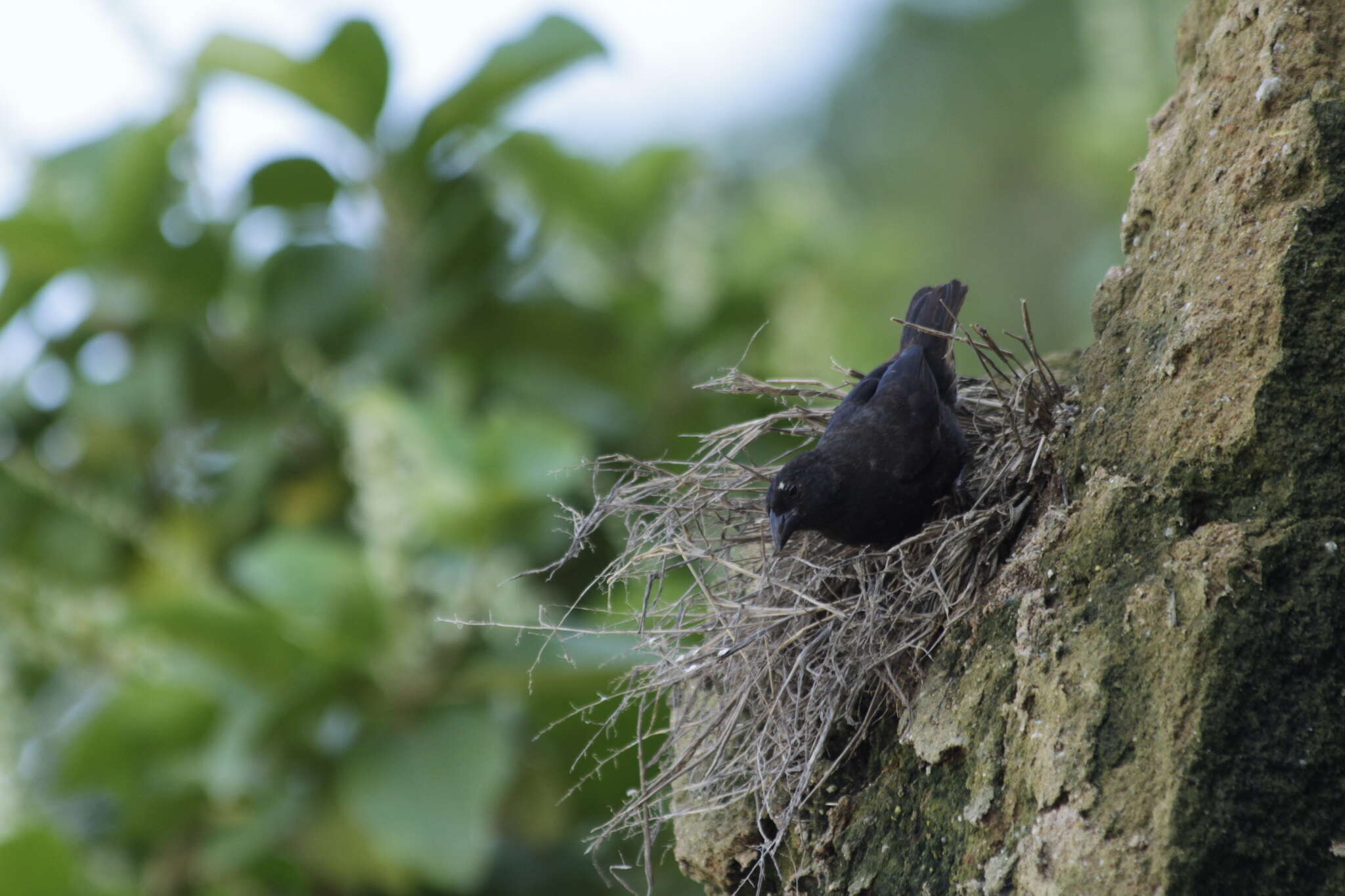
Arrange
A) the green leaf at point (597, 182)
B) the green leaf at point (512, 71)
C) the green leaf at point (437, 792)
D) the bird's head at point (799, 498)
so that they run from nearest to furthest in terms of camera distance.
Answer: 1. the bird's head at point (799, 498)
2. the green leaf at point (437, 792)
3. the green leaf at point (512, 71)
4. the green leaf at point (597, 182)

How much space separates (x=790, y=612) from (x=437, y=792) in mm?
2221

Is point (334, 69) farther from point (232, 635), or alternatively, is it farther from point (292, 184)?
point (232, 635)

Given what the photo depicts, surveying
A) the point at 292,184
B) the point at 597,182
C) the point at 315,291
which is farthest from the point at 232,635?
the point at 597,182

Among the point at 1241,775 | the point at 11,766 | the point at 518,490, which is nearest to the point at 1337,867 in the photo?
the point at 1241,775

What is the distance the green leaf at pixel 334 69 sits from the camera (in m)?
4.46

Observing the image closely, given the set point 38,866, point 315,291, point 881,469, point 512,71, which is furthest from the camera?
point 315,291

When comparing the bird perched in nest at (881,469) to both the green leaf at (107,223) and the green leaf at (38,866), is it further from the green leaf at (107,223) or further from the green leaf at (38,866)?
the green leaf at (107,223)

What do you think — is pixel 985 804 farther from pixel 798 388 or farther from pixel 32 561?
pixel 32 561

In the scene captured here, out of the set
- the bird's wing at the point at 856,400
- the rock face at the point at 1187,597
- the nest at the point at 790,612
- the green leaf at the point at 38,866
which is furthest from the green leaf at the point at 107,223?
the rock face at the point at 1187,597

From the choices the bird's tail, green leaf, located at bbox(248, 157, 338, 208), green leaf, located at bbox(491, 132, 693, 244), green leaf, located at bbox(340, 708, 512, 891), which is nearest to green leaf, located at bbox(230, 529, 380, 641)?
green leaf, located at bbox(340, 708, 512, 891)

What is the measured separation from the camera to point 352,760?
3.91 meters

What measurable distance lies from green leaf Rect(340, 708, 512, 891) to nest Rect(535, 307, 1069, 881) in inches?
51.7

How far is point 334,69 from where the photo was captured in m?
4.52

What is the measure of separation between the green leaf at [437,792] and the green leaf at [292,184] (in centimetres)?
228
